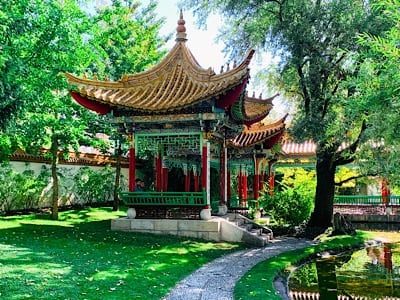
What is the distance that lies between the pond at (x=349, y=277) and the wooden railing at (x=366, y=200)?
439 inches

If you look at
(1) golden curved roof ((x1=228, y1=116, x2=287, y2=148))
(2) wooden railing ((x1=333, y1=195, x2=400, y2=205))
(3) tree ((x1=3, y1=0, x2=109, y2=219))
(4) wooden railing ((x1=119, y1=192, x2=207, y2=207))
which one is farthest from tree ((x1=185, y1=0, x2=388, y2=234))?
(2) wooden railing ((x1=333, y1=195, x2=400, y2=205))

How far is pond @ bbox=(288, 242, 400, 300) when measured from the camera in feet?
25.8

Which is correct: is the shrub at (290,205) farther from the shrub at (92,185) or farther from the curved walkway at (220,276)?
the shrub at (92,185)

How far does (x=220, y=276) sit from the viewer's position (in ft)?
25.6

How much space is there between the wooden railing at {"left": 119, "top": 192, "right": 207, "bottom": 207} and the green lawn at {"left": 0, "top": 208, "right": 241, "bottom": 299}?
38.2 inches

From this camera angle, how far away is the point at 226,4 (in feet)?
48.9

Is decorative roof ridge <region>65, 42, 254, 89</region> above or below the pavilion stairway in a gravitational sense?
above

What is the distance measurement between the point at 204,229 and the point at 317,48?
6.43 metres

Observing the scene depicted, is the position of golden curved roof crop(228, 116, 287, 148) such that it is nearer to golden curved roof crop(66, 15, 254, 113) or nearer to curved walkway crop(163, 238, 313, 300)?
golden curved roof crop(66, 15, 254, 113)

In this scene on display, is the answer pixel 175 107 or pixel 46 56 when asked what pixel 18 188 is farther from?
pixel 175 107

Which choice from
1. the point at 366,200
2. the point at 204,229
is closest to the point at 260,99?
the point at 204,229

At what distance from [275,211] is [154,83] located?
Answer: 618cm

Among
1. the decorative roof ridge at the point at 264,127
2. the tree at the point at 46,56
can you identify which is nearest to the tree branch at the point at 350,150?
the decorative roof ridge at the point at 264,127

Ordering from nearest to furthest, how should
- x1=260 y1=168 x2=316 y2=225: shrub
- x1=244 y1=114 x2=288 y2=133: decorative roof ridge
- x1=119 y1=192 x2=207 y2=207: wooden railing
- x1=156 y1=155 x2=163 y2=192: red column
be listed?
x1=119 y1=192 x2=207 y2=207: wooden railing, x1=156 y1=155 x2=163 y2=192: red column, x1=260 y1=168 x2=316 y2=225: shrub, x1=244 y1=114 x2=288 y2=133: decorative roof ridge
